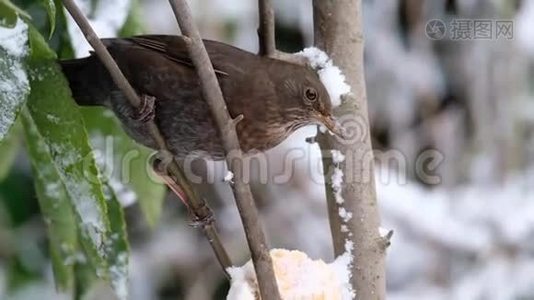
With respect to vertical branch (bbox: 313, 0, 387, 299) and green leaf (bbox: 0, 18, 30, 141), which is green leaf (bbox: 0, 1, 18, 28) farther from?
vertical branch (bbox: 313, 0, 387, 299)

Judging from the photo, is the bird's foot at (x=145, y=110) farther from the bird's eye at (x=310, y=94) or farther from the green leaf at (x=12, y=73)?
the green leaf at (x=12, y=73)

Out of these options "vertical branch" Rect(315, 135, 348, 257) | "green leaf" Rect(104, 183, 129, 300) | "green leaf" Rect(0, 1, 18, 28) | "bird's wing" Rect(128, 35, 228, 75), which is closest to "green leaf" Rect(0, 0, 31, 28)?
"green leaf" Rect(0, 1, 18, 28)

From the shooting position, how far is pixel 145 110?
5.37 ft

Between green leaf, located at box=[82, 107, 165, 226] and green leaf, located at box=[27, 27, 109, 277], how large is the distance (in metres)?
0.43

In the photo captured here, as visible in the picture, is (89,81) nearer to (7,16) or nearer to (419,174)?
(7,16)

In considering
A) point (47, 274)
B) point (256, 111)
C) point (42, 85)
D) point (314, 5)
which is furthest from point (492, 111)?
point (42, 85)

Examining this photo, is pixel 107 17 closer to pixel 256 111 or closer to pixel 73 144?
pixel 256 111

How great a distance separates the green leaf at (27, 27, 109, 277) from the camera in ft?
4.08

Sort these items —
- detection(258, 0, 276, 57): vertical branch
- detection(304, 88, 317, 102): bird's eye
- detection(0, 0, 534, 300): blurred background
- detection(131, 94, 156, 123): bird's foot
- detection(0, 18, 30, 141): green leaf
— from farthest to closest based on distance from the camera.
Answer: detection(0, 0, 534, 300): blurred background, detection(304, 88, 317, 102): bird's eye, detection(131, 94, 156, 123): bird's foot, detection(258, 0, 276, 57): vertical branch, detection(0, 18, 30, 141): green leaf

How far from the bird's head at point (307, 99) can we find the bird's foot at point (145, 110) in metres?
0.24

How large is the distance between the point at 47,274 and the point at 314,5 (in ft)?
7.06

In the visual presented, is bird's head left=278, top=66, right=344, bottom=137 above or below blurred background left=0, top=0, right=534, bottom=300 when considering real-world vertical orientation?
below

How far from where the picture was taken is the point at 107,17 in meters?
1.66

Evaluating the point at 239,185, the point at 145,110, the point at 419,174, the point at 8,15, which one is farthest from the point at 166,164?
the point at 419,174
